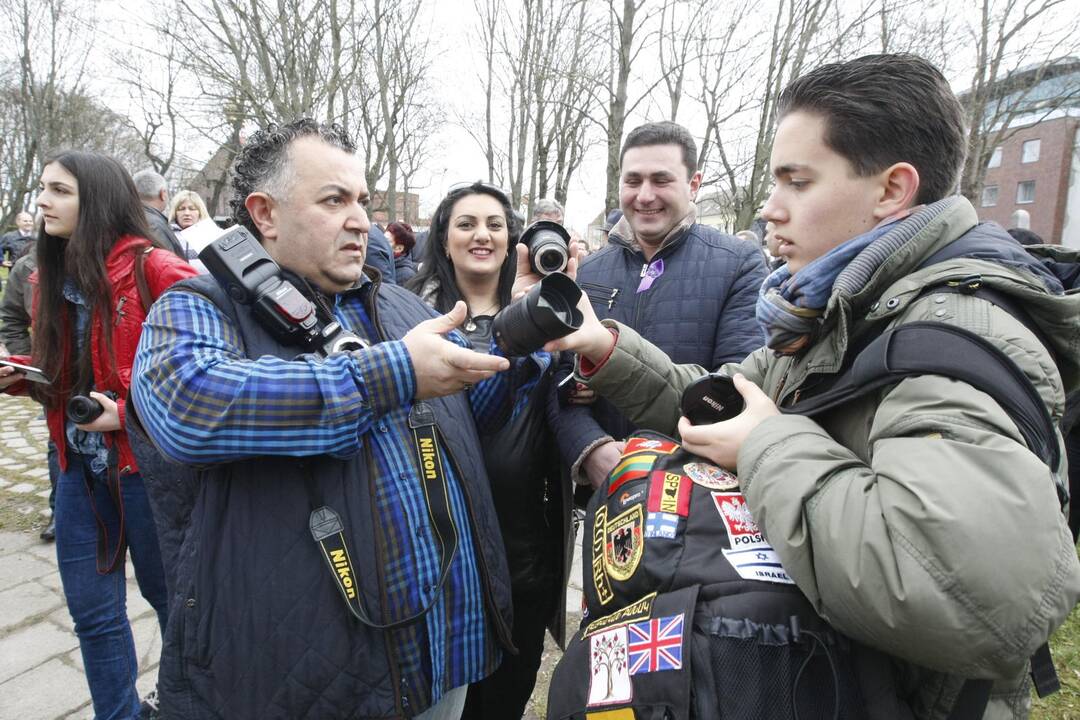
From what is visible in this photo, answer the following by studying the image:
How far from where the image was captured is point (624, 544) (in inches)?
48.4

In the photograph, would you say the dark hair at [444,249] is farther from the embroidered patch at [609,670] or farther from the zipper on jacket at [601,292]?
the embroidered patch at [609,670]

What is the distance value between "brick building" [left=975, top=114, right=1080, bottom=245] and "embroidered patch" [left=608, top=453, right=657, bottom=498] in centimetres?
3949

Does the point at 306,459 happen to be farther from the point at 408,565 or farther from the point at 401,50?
the point at 401,50

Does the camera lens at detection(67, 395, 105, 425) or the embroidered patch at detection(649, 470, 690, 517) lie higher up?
the embroidered patch at detection(649, 470, 690, 517)

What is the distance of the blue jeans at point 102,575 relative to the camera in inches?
94.0

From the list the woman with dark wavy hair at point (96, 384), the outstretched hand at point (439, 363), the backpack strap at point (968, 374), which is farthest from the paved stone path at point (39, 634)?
the backpack strap at point (968, 374)

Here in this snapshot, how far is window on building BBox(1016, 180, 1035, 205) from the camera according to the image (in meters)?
36.1

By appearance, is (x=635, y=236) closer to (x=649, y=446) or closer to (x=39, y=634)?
(x=649, y=446)

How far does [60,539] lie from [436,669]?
1.91 m

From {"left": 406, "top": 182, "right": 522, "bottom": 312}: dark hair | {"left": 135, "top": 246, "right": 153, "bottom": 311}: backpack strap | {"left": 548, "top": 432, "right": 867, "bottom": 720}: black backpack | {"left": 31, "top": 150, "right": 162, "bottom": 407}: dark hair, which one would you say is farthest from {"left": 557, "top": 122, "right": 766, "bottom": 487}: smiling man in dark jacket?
{"left": 31, "top": 150, "right": 162, "bottom": 407}: dark hair

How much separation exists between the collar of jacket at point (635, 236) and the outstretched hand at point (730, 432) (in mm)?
1469

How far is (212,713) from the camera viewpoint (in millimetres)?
1377

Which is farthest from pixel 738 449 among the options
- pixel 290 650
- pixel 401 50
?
pixel 401 50

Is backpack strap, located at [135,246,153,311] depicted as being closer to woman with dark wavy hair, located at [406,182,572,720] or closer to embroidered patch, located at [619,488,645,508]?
woman with dark wavy hair, located at [406,182,572,720]
